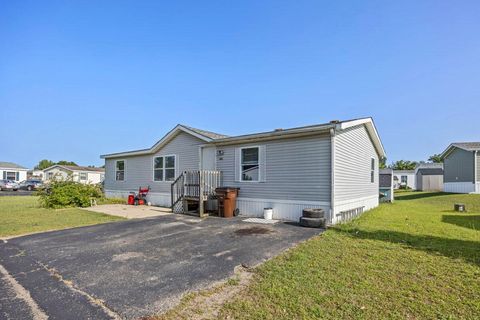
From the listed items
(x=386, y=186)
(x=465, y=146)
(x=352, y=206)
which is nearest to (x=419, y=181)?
(x=465, y=146)

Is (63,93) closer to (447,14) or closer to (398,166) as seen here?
(447,14)

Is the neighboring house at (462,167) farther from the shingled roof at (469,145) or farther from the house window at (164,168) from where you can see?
the house window at (164,168)

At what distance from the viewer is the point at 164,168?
46.5 ft

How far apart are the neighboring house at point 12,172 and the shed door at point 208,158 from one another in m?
46.5

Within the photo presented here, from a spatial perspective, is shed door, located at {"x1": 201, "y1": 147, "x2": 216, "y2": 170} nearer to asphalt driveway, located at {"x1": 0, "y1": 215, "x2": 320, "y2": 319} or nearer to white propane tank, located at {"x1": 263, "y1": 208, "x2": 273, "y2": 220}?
white propane tank, located at {"x1": 263, "y1": 208, "x2": 273, "y2": 220}

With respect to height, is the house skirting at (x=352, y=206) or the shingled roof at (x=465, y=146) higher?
the shingled roof at (x=465, y=146)

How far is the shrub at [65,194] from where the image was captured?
13391mm

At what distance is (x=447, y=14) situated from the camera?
8.24 metres

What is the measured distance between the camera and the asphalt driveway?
10.2 feet

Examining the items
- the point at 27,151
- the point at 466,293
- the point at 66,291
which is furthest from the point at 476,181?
the point at 27,151

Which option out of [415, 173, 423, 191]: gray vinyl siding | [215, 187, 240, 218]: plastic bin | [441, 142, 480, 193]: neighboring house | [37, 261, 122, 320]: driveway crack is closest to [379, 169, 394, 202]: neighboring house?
[441, 142, 480, 193]: neighboring house

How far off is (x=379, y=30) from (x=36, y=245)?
13.1 meters

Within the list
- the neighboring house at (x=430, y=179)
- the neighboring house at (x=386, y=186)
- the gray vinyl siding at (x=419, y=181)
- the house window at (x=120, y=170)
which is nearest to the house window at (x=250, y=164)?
the house window at (x=120, y=170)

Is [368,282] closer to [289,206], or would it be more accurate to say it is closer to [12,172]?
[289,206]
